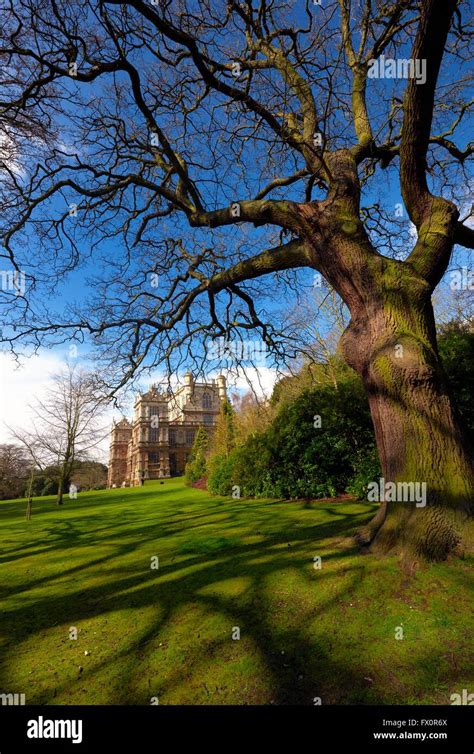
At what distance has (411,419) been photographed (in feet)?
13.2

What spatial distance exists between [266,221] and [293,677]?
5.65 meters

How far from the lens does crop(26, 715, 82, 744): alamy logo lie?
7.33ft

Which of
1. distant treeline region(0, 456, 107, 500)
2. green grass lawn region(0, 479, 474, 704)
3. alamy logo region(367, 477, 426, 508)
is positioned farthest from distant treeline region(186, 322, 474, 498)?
distant treeline region(0, 456, 107, 500)

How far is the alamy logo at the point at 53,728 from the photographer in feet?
7.33

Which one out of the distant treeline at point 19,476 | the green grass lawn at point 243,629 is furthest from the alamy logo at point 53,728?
the distant treeline at point 19,476

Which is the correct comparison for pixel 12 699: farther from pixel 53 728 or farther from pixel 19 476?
pixel 19 476

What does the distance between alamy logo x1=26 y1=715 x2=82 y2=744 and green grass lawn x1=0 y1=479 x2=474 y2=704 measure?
11cm

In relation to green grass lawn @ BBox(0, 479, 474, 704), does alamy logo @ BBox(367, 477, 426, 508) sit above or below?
above

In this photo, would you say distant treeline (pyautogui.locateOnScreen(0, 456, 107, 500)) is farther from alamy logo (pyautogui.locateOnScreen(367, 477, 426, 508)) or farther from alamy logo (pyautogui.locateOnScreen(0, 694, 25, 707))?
alamy logo (pyautogui.locateOnScreen(367, 477, 426, 508))

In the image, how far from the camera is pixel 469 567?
346cm

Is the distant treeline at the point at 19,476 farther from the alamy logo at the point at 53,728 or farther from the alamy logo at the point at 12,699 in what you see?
the alamy logo at the point at 53,728

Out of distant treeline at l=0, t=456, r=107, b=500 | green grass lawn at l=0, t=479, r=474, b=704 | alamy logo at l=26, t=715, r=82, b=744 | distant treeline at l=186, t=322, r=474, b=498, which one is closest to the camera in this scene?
alamy logo at l=26, t=715, r=82, b=744

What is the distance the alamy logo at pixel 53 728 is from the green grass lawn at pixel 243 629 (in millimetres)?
107

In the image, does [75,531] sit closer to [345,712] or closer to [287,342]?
[287,342]
